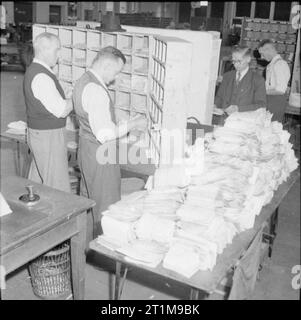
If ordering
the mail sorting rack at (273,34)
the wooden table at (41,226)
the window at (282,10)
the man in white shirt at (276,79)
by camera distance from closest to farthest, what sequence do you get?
the wooden table at (41,226) < the man in white shirt at (276,79) < the mail sorting rack at (273,34) < the window at (282,10)

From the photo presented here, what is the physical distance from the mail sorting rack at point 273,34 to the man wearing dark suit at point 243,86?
4.55 metres

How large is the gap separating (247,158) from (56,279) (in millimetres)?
1813

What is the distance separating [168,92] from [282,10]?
15645 mm

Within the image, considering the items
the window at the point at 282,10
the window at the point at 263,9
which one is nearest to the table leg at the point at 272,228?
the window at the point at 282,10

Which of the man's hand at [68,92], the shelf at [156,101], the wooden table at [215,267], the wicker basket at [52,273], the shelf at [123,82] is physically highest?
the shelf at [123,82]

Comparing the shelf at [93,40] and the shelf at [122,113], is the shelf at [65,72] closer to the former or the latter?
the shelf at [93,40]

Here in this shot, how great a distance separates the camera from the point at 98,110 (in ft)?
11.0

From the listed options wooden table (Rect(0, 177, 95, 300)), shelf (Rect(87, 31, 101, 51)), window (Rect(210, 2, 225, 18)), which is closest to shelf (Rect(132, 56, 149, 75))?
shelf (Rect(87, 31, 101, 51))

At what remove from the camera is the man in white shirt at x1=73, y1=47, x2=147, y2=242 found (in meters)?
3.36

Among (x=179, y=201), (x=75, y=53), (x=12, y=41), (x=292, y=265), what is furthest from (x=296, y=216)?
(x=12, y=41)

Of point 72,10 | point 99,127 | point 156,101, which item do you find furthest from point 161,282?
point 72,10

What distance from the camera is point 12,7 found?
61.8 feet

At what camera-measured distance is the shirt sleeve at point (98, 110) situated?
3336 mm
